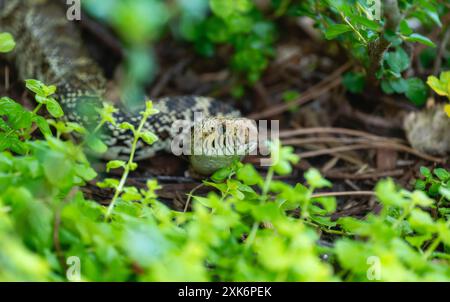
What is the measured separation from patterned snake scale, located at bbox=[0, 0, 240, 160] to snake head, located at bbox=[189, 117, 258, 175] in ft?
1.45

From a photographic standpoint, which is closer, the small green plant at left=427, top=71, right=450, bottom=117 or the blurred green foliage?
the blurred green foliage

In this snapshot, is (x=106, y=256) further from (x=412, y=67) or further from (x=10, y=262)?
(x=412, y=67)

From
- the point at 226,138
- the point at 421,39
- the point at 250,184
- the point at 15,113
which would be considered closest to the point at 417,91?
the point at 421,39

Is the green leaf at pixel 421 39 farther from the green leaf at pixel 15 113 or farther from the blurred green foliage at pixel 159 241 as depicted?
the green leaf at pixel 15 113

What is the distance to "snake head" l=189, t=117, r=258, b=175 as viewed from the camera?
2.98 m

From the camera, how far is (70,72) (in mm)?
3941

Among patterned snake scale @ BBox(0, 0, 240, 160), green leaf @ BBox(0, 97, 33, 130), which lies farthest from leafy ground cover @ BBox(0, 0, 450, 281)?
patterned snake scale @ BBox(0, 0, 240, 160)

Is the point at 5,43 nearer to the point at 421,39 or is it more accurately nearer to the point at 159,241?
the point at 159,241

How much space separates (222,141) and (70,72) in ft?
5.16

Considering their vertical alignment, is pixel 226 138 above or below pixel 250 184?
above

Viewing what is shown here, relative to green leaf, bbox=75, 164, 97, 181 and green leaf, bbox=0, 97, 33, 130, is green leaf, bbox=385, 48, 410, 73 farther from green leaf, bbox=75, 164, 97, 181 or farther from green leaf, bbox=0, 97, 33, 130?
green leaf, bbox=0, 97, 33, 130

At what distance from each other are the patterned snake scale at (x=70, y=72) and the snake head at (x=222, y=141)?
0.44 metres

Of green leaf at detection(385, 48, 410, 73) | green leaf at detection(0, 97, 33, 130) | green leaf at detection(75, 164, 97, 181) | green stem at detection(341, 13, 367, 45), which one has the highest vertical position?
green stem at detection(341, 13, 367, 45)

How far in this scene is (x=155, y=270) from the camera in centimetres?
151
